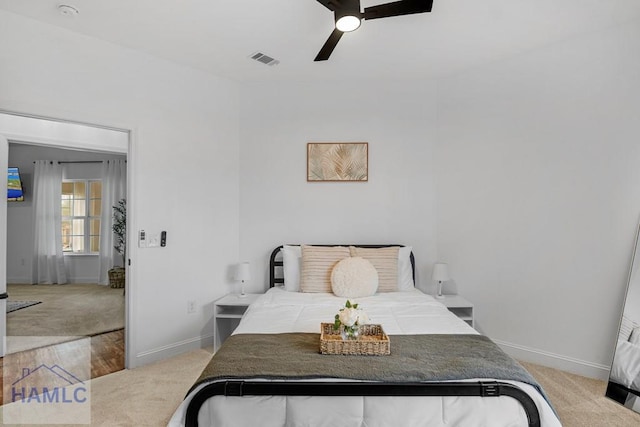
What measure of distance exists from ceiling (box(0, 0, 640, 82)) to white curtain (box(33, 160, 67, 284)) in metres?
5.07

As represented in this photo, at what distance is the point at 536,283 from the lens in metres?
3.30

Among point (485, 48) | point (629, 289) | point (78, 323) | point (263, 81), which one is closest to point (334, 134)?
point (263, 81)

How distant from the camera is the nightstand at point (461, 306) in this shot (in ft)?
11.0

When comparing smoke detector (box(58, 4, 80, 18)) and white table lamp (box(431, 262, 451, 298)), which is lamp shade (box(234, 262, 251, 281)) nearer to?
white table lamp (box(431, 262, 451, 298))

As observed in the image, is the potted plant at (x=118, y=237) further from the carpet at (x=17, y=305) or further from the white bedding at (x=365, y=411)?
the white bedding at (x=365, y=411)

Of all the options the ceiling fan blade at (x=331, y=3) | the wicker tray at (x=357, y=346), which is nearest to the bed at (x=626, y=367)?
the wicker tray at (x=357, y=346)

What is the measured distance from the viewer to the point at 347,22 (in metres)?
2.12

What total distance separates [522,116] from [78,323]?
5371mm

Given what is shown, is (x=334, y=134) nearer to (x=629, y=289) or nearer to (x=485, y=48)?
(x=485, y=48)

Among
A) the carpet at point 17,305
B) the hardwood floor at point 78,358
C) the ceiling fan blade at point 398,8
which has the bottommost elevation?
the hardwood floor at point 78,358

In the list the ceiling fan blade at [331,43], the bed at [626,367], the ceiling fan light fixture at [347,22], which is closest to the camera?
the ceiling fan light fixture at [347,22]

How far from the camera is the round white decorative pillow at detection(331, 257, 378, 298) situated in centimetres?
322

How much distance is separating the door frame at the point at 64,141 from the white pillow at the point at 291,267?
1.36m

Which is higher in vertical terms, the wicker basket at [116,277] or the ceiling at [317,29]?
the ceiling at [317,29]
